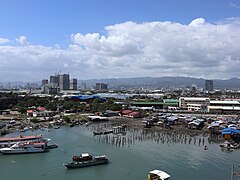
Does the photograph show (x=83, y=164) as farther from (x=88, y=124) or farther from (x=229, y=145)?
(x=88, y=124)

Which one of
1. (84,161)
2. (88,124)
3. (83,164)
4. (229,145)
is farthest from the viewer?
(88,124)

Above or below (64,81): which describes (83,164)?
below

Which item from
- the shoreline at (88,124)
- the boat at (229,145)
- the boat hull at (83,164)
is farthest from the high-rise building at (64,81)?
the boat hull at (83,164)

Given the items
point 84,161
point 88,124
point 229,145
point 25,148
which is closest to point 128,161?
point 84,161

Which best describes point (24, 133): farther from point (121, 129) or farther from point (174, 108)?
point (174, 108)

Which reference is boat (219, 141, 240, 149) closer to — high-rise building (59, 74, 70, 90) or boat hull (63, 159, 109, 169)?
boat hull (63, 159, 109, 169)

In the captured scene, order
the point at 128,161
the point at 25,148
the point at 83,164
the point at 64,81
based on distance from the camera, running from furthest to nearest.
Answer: the point at 64,81 < the point at 25,148 < the point at 128,161 < the point at 83,164

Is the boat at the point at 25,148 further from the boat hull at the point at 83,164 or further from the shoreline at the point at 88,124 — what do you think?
the shoreline at the point at 88,124
